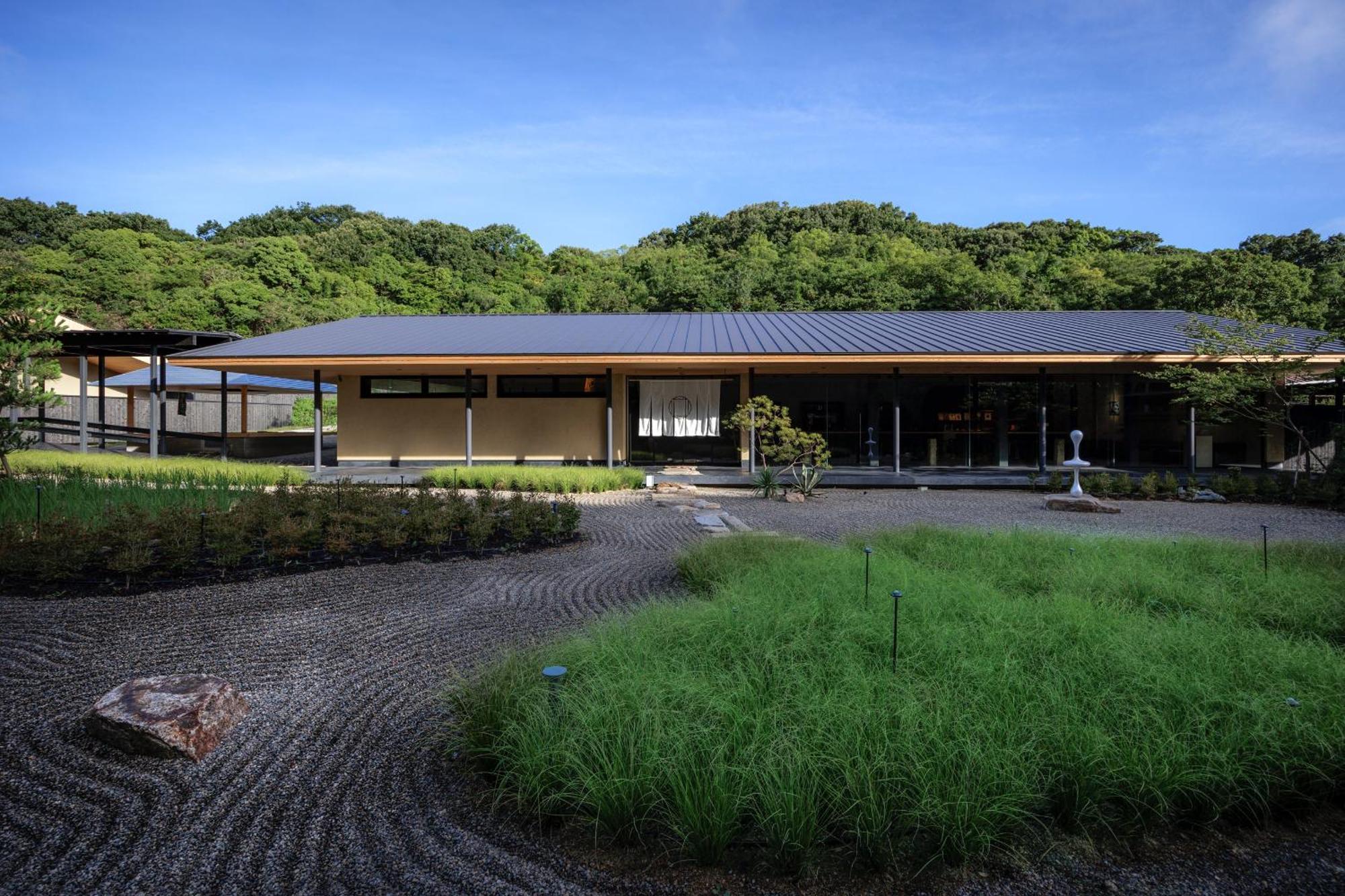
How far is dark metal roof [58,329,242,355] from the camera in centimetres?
1488

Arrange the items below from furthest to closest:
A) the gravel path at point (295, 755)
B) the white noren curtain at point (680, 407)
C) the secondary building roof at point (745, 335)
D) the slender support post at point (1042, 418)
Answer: the white noren curtain at point (680, 407)
the slender support post at point (1042, 418)
the secondary building roof at point (745, 335)
the gravel path at point (295, 755)

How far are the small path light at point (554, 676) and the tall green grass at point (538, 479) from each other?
8846mm

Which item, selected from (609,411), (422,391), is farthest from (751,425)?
(422,391)

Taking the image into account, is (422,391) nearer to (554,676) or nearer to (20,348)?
(20,348)

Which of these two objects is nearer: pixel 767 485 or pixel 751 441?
pixel 767 485

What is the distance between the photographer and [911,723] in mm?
2428

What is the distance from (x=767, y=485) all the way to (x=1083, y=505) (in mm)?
4770

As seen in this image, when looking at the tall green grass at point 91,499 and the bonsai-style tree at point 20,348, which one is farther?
the bonsai-style tree at point 20,348

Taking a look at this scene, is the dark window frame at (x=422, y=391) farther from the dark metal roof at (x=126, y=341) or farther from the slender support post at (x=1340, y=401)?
the slender support post at (x=1340, y=401)

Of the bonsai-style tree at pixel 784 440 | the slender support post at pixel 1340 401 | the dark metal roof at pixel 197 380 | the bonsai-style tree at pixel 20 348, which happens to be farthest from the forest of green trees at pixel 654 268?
the bonsai-style tree at pixel 20 348

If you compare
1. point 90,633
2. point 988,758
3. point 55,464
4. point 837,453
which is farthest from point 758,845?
point 55,464

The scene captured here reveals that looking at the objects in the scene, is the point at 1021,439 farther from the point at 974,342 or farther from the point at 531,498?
the point at 531,498

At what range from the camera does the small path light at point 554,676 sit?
8.57 feet

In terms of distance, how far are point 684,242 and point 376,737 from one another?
3976 cm
